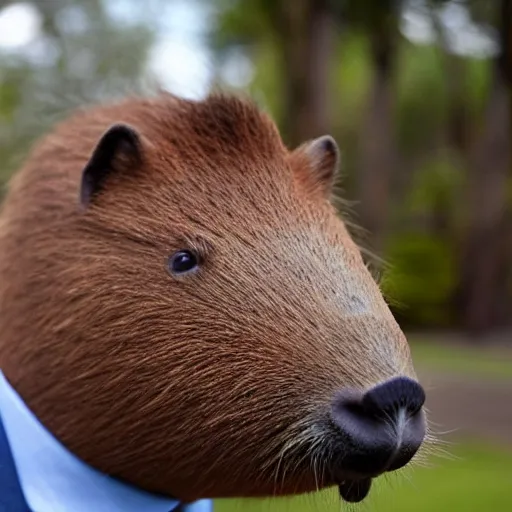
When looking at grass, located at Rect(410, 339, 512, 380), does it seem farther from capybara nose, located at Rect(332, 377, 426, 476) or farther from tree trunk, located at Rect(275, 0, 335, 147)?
capybara nose, located at Rect(332, 377, 426, 476)

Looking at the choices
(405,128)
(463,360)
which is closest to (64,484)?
(463,360)

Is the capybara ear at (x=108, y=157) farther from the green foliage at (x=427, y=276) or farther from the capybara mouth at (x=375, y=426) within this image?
the green foliage at (x=427, y=276)

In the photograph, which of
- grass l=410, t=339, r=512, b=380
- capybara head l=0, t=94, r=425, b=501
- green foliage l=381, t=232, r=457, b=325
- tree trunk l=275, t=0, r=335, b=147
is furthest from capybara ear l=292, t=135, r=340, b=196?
green foliage l=381, t=232, r=457, b=325

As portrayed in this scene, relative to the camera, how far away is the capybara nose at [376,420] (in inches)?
38.5

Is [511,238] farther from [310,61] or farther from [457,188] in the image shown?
[310,61]

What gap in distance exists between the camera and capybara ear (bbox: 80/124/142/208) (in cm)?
119

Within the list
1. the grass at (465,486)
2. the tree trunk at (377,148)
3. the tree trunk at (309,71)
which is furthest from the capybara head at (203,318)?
the tree trunk at (377,148)

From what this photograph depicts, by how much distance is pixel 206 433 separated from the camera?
108 centimetres

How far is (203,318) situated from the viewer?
1.11m

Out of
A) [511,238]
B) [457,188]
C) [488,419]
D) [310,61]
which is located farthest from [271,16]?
[457,188]

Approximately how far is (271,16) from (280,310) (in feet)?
19.5

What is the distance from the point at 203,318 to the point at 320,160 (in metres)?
0.33

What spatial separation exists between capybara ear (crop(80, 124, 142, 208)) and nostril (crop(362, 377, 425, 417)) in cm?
45

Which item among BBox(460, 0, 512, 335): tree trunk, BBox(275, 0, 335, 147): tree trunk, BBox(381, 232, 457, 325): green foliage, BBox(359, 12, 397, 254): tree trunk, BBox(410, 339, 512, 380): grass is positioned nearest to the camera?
BBox(275, 0, 335, 147): tree trunk
